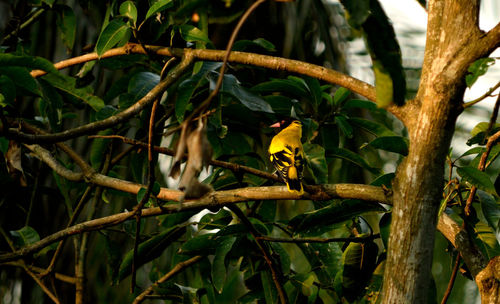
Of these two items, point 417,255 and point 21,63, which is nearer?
point 417,255

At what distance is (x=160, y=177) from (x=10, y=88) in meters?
1.30

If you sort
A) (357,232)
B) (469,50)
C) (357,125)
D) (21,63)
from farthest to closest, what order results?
1. (357,125)
2. (357,232)
3. (21,63)
4. (469,50)

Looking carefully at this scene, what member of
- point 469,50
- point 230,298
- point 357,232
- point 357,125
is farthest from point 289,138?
point 469,50

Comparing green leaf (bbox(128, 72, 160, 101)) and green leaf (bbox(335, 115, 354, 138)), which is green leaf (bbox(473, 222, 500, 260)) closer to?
green leaf (bbox(335, 115, 354, 138))

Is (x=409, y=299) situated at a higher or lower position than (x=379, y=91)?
lower

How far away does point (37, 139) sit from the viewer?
1286mm

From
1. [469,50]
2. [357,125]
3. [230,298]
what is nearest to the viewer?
[469,50]

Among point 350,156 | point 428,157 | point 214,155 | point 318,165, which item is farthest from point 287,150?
point 428,157

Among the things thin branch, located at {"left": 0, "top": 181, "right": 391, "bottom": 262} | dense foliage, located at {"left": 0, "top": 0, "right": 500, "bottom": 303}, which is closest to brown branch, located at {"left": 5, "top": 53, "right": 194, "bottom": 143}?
dense foliage, located at {"left": 0, "top": 0, "right": 500, "bottom": 303}

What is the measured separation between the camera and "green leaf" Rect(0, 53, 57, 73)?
5.52ft

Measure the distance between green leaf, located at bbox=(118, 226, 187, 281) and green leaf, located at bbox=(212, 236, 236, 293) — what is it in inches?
10.0

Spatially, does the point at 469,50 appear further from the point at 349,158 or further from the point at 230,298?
the point at 230,298

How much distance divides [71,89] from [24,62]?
39cm

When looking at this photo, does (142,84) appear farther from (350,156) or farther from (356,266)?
(356,266)
